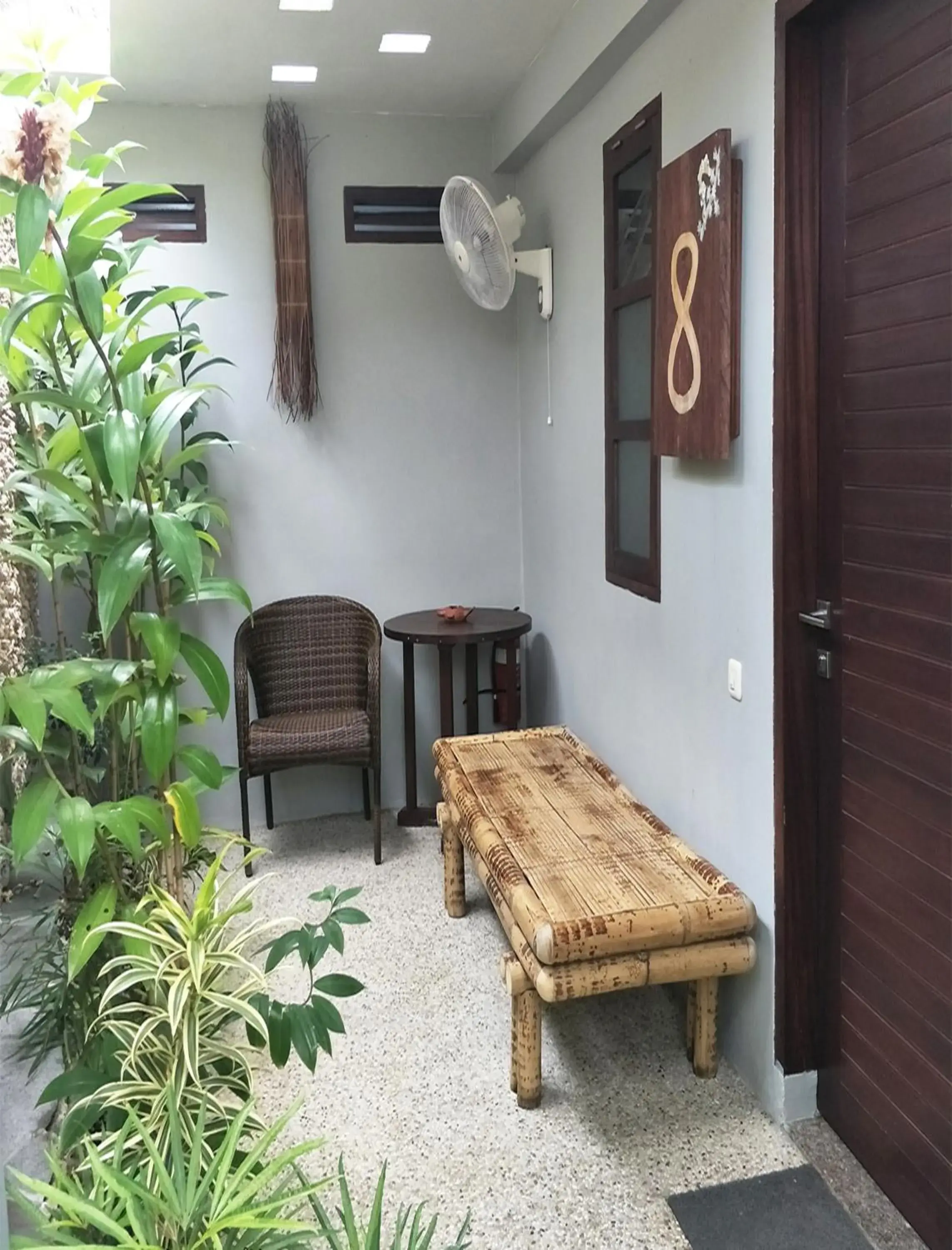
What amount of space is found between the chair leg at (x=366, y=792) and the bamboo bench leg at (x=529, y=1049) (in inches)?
74.7

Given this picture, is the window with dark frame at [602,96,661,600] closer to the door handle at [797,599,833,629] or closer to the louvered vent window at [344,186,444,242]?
the door handle at [797,599,833,629]

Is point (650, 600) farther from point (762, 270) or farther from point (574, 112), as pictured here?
point (574, 112)

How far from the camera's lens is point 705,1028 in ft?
7.63

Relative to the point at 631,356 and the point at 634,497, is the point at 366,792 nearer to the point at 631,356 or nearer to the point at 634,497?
the point at 634,497

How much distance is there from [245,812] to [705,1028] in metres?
1.96

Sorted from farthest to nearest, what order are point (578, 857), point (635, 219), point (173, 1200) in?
point (635, 219)
point (578, 857)
point (173, 1200)

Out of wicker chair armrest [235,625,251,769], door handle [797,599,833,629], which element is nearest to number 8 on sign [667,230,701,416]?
door handle [797,599,833,629]

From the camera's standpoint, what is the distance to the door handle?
200 cm

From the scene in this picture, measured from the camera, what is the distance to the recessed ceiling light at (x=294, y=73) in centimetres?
331

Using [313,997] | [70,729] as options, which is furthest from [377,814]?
[313,997]

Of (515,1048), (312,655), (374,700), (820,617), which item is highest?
(820,617)

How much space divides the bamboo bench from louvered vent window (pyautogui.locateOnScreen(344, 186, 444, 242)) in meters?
2.23

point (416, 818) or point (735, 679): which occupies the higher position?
point (735, 679)

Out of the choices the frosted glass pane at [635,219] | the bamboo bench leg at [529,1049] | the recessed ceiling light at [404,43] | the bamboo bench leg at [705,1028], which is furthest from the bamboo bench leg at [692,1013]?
the recessed ceiling light at [404,43]
